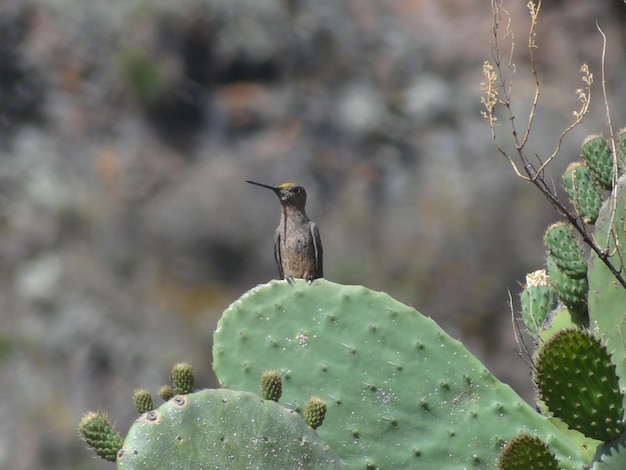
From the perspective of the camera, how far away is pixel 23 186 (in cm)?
1453

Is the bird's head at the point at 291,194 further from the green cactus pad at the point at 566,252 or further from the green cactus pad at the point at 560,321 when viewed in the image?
the green cactus pad at the point at 566,252

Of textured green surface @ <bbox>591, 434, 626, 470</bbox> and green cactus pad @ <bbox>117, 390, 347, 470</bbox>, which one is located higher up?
green cactus pad @ <bbox>117, 390, 347, 470</bbox>

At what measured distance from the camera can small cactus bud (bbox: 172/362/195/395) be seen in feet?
9.32

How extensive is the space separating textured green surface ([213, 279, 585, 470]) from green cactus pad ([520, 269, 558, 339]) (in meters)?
0.45

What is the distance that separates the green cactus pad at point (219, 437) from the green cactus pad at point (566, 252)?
949 millimetres

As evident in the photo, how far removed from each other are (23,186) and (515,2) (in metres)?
6.11

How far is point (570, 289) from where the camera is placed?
334 centimetres

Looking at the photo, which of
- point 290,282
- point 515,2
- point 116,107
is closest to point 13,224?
point 116,107

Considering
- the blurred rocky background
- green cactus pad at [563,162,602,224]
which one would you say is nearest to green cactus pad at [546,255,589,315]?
green cactus pad at [563,162,602,224]

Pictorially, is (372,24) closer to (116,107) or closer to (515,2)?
(515,2)

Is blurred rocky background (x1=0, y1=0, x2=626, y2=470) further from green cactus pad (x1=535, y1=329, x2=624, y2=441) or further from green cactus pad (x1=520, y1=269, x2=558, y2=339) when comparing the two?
green cactus pad (x1=535, y1=329, x2=624, y2=441)

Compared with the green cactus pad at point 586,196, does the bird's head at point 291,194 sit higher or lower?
higher

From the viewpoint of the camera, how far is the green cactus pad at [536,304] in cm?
358

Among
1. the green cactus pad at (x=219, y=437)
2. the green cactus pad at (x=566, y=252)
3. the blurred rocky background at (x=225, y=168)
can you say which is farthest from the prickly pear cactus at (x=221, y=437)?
the blurred rocky background at (x=225, y=168)
